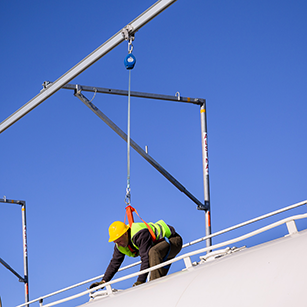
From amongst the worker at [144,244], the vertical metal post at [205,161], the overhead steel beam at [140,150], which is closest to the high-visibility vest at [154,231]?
the worker at [144,244]

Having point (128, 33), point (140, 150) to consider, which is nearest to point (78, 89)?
point (140, 150)

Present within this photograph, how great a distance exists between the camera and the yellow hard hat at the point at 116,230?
6.00 metres

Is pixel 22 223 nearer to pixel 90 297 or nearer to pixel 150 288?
pixel 90 297

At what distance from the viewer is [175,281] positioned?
4457mm

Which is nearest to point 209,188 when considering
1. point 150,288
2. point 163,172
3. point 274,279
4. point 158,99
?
point 163,172

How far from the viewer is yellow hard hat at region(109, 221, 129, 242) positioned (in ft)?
19.7

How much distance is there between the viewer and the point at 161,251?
600 centimetres

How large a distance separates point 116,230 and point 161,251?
61 cm

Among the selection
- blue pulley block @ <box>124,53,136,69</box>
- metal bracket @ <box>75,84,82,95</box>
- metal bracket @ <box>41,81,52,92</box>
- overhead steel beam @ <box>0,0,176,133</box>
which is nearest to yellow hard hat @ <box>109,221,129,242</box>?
blue pulley block @ <box>124,53,136,69</box>

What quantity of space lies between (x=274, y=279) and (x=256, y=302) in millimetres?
210

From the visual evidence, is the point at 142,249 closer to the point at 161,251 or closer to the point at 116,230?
the point at 161,251

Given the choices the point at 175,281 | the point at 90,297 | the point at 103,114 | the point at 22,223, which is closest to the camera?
the point at 175,281

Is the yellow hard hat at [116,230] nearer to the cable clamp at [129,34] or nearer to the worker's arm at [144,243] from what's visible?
the worker's arm at [144,243]

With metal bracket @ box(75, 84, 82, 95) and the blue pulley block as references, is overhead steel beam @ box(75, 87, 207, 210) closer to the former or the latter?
metal bracket @ box(75, 84, 82, 95)
